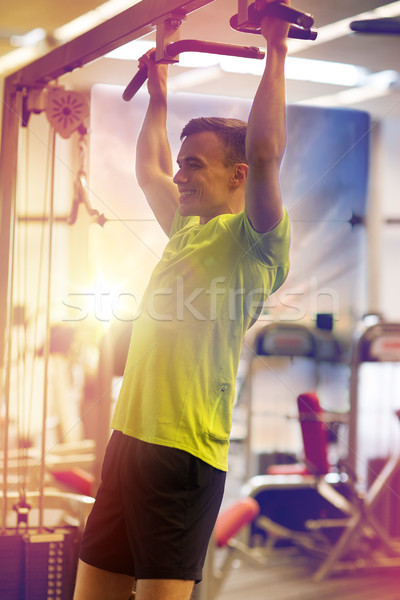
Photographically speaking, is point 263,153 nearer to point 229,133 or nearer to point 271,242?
point 271,242

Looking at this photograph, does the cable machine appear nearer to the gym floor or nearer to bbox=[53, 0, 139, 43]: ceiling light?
bbox=[53, 0, 139, 43]: ceiling light

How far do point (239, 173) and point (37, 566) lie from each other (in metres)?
1.23

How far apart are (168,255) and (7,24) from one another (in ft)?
8.61

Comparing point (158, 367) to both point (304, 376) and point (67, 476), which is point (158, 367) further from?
point (304, 376)

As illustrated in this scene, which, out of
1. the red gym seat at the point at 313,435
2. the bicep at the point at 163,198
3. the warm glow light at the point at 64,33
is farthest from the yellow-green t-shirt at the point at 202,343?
the red gym seat at the point at 313,435

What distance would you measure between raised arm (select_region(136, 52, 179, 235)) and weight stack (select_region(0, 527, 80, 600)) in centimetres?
94

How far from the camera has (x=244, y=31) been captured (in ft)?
4.61

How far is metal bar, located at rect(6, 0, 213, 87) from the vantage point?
1.61 meters

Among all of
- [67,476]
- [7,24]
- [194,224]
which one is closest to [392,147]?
[7,24]

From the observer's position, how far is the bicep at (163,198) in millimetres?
1635

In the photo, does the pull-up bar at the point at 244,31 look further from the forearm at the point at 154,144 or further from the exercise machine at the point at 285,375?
the exercise machine at the point at 285,375

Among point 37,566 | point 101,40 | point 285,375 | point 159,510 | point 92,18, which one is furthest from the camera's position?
point 285,375

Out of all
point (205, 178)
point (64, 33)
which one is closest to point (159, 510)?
point (205, 178)

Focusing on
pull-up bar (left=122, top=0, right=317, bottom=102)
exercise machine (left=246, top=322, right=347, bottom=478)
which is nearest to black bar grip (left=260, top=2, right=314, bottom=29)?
pull-up bar (left=122, top=0, right=317, bottom=102)
